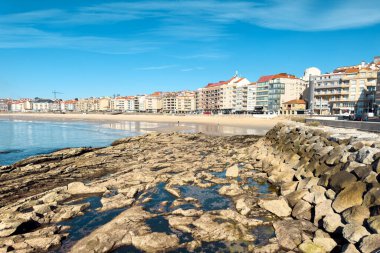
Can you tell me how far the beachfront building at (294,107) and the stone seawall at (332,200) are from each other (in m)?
92.5

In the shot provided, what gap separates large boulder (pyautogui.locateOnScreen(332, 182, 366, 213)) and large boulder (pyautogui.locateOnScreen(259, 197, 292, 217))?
1.84 m

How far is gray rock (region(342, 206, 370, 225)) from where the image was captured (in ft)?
25.5

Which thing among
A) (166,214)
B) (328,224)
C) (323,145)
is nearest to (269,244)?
(328,224)

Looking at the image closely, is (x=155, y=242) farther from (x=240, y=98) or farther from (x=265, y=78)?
(x=240, y=98)

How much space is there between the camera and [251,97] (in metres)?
130

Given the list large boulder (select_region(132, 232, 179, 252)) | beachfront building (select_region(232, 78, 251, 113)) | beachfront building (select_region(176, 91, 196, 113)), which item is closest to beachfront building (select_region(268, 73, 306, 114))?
beachfront building (select_region(232, 78, 251, 113))

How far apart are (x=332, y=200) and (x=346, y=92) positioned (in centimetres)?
8973

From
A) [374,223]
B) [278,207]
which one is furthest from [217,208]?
[374,223]

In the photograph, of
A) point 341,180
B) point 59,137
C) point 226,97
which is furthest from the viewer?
point 226,97

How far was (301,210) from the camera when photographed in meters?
9.98

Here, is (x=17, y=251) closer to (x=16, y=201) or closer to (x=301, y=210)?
(x=16, y=201)

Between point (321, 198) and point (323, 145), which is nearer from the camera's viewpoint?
point (321, 198)

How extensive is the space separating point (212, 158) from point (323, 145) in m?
9.74

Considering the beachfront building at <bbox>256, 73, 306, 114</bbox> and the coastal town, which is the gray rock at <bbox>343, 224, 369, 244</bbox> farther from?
the beachfront building at <bbox>256, 73, 306, 114</bbox>
